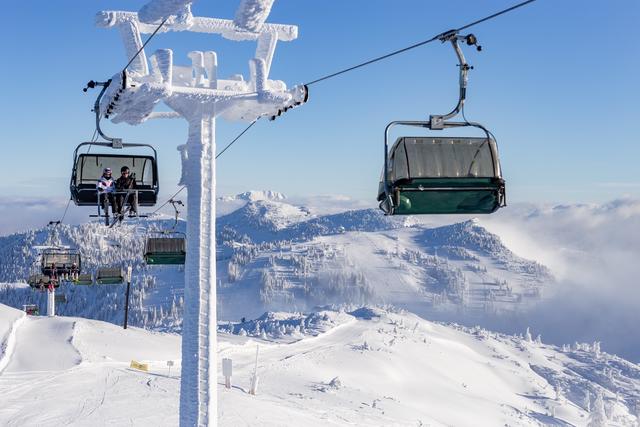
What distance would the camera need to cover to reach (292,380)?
4450 cm

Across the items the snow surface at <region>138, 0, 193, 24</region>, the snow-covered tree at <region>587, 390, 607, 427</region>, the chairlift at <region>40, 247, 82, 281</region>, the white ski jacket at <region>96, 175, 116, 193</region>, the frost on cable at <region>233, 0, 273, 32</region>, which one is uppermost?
the frost on cable at <region>233, 0, 273, 32</region>

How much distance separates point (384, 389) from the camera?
63.8 metres

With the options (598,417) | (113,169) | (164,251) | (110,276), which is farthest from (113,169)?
(598,417)

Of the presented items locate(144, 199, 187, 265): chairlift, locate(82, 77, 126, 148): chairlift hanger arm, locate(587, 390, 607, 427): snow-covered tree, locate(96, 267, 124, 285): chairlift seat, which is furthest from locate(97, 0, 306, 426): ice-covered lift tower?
locate(587, 390, 607, 427): snow-covered tree

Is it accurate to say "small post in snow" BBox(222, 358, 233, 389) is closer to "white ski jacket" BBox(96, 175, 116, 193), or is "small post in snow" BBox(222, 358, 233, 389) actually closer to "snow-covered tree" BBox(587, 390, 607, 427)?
"white ski jacket" BBox(96, 175, 116, 193)

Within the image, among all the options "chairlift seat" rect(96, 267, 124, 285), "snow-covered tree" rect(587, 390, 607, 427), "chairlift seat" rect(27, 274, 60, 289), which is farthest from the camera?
"snow-covered tree" rect(587, 390, 607, 427)

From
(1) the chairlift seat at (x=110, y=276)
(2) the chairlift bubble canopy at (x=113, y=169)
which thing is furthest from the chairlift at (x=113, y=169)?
(1) the chairlift seat at (x=110, y=276)

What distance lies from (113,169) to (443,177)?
10.6m

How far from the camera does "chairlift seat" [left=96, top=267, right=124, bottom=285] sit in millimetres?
41344

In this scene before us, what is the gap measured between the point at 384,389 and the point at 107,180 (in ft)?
177

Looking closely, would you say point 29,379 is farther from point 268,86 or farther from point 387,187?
point 387,187

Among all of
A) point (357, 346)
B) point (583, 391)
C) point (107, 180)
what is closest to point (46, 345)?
point (107, 180)

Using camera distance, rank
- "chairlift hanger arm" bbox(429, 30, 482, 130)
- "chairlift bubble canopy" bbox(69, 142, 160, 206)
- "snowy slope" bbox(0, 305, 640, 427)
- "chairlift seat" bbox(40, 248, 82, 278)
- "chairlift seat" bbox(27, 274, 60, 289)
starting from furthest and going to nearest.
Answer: "chairlift seat" bbox(27, 274, 60, 289) → "chairlift seat" bbox(40, 248, 82, 278) → "snowy slope" bbox(0, 305, 640, 427) → "chairlift bubble canopy" bbox(69, 142, 160, 206) → "chairlift hanger arm" bbox(429, 30, 482, 130)

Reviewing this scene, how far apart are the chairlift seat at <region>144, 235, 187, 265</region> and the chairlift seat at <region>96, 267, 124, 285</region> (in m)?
21.5
